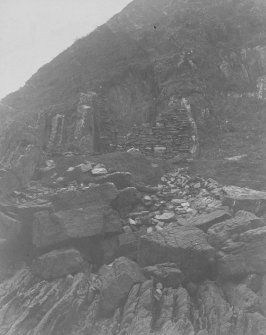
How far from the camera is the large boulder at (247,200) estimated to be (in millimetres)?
8344

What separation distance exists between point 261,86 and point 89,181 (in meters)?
9.03

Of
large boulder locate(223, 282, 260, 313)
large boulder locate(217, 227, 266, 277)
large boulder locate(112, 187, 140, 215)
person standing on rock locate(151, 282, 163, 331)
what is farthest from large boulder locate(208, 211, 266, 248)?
large boulder locate(112, 187, 140, 215)

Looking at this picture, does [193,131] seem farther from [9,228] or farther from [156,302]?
[156,302]

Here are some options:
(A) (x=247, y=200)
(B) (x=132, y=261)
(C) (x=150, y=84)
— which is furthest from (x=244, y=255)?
(C) (x=150, y=84)

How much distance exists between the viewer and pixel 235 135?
545 inches

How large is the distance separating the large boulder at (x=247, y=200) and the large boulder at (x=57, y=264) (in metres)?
3.40

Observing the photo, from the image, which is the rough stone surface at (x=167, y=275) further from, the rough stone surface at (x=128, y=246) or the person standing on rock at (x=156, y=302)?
the rough stone surface at (x=128, y=246)

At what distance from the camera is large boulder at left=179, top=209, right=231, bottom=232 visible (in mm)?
7902

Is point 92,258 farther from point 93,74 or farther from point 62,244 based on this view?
point 93,74

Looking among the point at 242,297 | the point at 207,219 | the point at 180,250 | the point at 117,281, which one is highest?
the point at 117,281

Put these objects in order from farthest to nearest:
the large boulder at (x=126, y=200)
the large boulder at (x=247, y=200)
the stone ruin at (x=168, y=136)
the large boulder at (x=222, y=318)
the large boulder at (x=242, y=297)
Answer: the stone ruin at (x=168, y=136)
the large boulder at (x=126, y=200)
the large boulder at (x=247, y=200)
the large boulder at (x=242, y=297)
the large boulder at (x=222, y=318)

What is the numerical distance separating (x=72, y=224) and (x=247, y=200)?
3685 mm

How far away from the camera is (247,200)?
845 centimetres

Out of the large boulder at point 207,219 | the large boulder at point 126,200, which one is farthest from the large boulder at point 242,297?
the large boulder at point 126,200
